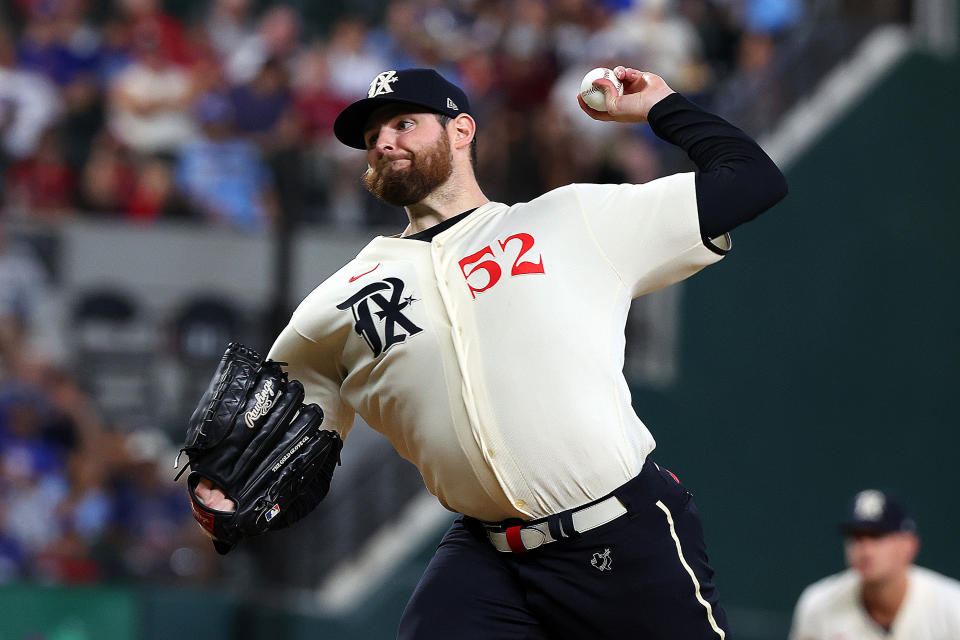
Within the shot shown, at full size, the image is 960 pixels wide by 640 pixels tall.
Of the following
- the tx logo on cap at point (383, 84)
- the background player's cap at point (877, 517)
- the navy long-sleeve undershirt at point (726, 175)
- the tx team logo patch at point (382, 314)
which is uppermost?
the tx logo on cap at point (383, 84)

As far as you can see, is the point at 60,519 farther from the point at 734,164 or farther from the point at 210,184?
the point at 734,164

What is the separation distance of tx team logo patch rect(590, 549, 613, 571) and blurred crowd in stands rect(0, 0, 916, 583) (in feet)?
18.4

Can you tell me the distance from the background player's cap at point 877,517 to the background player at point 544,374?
2.77 m

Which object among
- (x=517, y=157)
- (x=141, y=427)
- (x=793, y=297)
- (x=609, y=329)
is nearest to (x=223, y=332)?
(x=141, y=427)

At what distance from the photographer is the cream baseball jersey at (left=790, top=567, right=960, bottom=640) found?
6.60 m

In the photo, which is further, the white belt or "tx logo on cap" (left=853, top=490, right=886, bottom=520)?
"tx logo on cap" (left=853, top=490, right=886, bottom=520)

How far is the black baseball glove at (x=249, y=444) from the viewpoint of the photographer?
13.5ft

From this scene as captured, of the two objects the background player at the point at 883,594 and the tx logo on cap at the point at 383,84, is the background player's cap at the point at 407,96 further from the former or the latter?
the background player at the point at 883,594

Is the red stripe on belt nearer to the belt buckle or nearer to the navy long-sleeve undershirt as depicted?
the belt buckle

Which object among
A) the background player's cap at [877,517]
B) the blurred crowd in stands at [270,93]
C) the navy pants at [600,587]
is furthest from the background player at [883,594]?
the blurred crowd in stands at [270,93]

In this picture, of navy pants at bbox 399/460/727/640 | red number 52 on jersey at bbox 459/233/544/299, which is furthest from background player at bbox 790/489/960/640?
red number 52 on jersey at bbox 459/233/544/299

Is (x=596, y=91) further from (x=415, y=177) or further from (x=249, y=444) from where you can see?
(x=249, y=444)

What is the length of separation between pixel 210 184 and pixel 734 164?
6.92 meters

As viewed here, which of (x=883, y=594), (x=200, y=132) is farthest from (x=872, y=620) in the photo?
(x=200, y=132)
